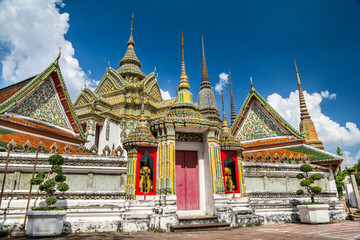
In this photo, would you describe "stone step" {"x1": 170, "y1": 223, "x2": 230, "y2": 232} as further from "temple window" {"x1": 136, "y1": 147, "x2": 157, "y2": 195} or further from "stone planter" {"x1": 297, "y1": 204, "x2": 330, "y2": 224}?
"stone planter" {"x1": 297, "y1": 204, "x2": 330, "y2": 224}

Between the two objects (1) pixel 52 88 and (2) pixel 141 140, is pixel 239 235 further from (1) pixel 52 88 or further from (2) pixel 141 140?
(1) pixel 52 88

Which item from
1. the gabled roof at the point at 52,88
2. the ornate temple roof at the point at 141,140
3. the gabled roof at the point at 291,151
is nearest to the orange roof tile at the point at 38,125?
A: the gabled roof at the point at 52,88

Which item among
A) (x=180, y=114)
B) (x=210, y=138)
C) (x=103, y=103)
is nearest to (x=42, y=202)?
(x=180, y=114)

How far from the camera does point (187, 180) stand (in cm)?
980

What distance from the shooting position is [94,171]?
8883 mm

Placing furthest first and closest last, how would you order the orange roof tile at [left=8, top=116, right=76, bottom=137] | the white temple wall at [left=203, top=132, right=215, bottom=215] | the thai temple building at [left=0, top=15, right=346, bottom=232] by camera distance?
the orange roof tile at [left=8, top=116, right=76, bottom=137]
the white temple wall at [left=203, top=132, right=215, bottom=215]
the thai temple building at [left=0, top=15, right=346, bottom=232]

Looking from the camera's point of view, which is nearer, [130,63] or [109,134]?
[109,134]

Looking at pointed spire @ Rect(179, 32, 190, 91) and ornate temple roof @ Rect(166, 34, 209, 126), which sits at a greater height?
pointed spire @ Rect(179, 32, 190, 91)

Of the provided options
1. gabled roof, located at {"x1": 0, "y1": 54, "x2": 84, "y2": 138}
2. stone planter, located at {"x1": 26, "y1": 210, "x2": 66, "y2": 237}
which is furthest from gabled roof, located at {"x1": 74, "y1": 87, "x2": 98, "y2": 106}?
stone planter, located at {"x1": 26, "y1": 210, "x2": 66, "y2": 237}

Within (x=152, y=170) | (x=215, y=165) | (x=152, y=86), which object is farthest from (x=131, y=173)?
(x=152, y=86)

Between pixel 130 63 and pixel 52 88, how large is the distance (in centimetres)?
1855

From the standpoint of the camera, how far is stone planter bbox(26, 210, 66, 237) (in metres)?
6.57

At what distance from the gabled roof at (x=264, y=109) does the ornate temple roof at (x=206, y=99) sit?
621 cm

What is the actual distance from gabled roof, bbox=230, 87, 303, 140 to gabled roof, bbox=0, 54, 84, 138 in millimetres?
10182
